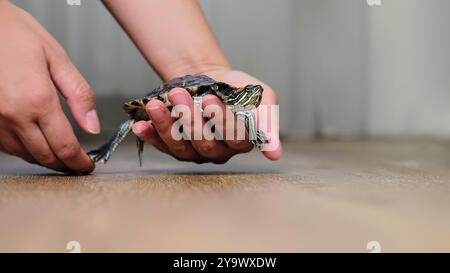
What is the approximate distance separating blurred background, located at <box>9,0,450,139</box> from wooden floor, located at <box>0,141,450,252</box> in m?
2.29

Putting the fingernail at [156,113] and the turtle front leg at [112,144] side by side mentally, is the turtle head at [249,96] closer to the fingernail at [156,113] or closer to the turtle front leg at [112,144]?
the fingernail at [156,113]

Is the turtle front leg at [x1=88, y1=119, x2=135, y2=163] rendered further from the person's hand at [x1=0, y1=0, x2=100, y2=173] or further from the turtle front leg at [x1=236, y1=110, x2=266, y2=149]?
the turtle front leg at [x1=236, y1=110, x2=266, y2=149]

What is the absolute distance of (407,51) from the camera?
341 cm

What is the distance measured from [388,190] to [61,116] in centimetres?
50

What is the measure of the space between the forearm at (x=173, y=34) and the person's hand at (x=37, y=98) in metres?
0.29

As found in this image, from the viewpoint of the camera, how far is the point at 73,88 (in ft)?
3.24

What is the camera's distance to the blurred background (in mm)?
3264

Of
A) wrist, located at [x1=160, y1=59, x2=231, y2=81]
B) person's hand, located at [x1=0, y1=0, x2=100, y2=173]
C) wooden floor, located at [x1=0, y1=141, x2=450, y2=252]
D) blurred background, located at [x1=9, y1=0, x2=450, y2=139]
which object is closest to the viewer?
wooden floor, located at [x1=0, y1=141, x2=450, y2=252]

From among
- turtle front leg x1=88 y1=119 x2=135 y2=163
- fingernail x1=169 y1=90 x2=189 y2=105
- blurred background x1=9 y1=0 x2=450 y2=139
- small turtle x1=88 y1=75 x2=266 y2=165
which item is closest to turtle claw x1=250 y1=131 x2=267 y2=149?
small turtle x1=88 y1=75 x2=266 y2=165

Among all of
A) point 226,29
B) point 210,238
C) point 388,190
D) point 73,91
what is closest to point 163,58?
point 73,91

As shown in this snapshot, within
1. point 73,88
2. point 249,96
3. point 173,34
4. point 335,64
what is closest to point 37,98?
point 73,88

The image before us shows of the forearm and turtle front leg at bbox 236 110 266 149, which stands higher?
the forearm
